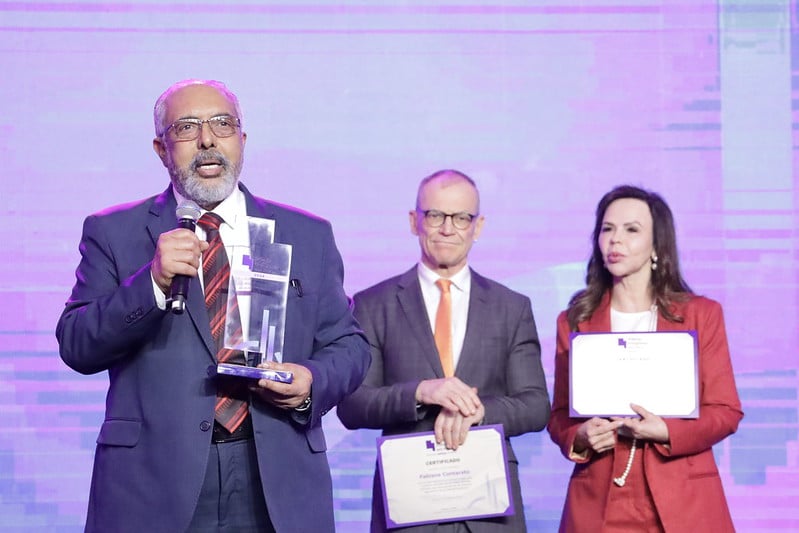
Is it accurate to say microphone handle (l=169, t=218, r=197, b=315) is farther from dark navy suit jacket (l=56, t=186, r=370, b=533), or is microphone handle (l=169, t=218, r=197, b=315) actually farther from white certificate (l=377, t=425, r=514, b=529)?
white certificate (l=377, t=425, r=514, b=529)

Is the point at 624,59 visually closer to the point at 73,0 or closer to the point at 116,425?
the point at 73,0

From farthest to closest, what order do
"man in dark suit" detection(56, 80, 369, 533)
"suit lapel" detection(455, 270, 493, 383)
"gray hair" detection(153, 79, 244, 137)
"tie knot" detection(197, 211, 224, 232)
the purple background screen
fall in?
the purple background screen → "suit lapel" detection(455, 270, 493, 383) → "gray hair" detection(153, 79, 244, 137) → "tie knot" detection(197, 211, 224, 232) → "man in dark suit" detection(56, 80, 369, 533)

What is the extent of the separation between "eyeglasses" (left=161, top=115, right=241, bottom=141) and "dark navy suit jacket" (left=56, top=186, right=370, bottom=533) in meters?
0.17

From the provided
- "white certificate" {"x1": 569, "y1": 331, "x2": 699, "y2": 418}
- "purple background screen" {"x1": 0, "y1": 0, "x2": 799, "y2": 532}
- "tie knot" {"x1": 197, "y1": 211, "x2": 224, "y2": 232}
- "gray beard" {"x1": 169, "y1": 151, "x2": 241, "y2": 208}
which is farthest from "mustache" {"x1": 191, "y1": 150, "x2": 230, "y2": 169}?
"purple background screen" {"x1": 0, "y1": 0, "x2": 799, "y2": 532}

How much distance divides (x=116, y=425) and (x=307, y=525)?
46 centimetres

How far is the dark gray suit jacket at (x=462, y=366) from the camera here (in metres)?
3.13

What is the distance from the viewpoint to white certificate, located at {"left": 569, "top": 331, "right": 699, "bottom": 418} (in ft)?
10.2

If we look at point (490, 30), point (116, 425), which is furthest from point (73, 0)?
point (116, 425)

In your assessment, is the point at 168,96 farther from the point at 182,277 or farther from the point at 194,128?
the point at 182,277

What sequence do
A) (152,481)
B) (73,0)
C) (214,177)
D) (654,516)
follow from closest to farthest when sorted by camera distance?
(152,481)
(214,177)
(654,516)
(73,0)

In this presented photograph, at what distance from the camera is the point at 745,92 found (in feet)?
14.2

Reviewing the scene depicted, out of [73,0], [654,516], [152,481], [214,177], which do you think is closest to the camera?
[152,481]

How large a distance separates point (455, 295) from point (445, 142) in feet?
3.75

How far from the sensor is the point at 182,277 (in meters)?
2.07
